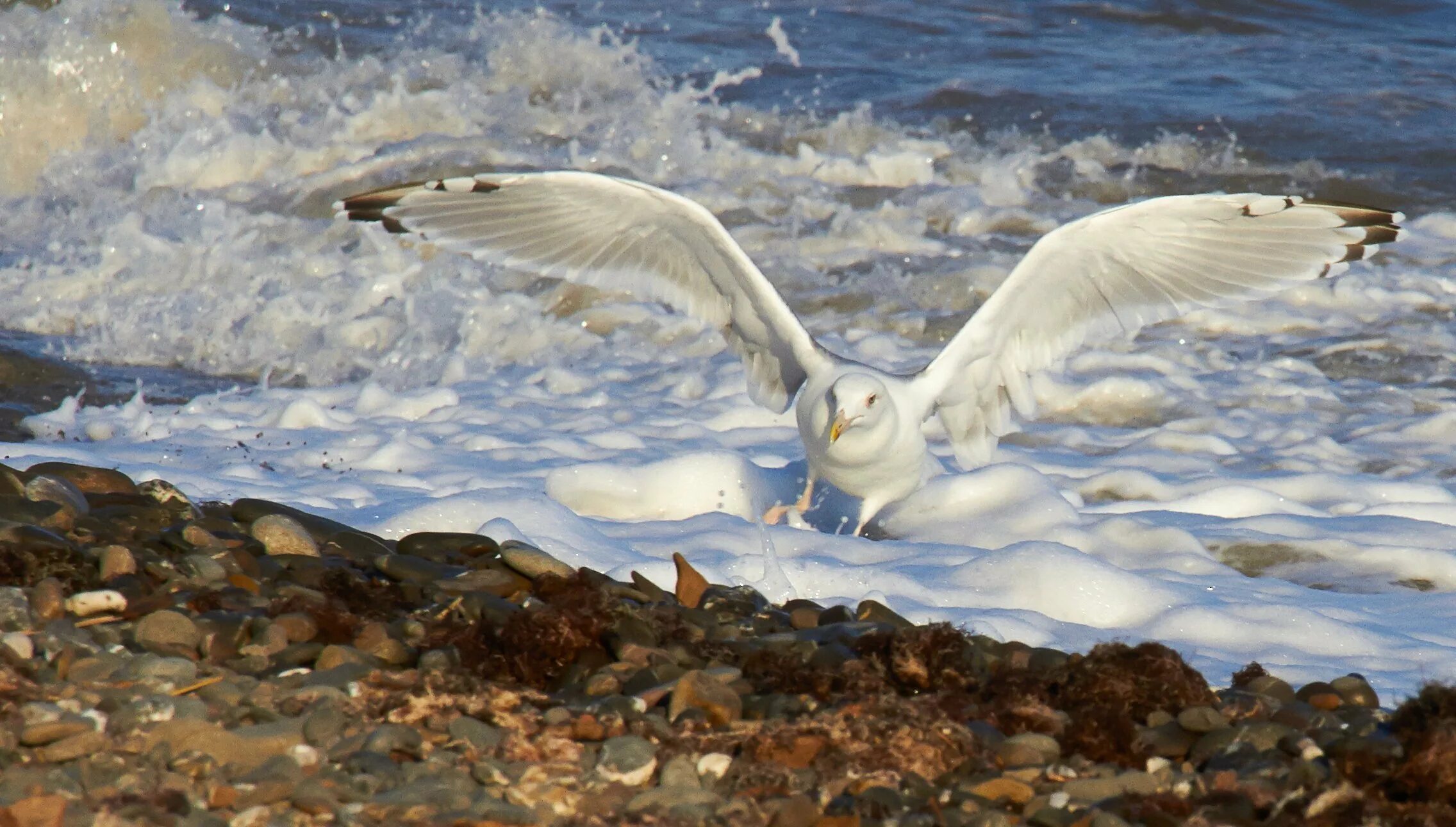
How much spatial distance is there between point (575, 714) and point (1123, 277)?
3.37m

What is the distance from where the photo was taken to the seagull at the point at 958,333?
16.6 feet

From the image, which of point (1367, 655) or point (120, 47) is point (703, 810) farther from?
point (120, 47)

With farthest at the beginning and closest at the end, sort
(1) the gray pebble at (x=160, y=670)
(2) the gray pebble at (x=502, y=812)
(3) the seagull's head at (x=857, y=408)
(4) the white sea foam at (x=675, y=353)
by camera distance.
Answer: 1. (3) the seagull's head at (x=857, y=408)
2. (4) the white sea foam at (x=675, y=353)
3. (1) the gray pebble at (x=160, y=670)
4. (2) the gray pebble at (x=502, y=812)

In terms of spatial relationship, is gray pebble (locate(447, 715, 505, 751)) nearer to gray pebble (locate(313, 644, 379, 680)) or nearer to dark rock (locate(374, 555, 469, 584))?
gray pebble (locate(313, 644, 379, 680))

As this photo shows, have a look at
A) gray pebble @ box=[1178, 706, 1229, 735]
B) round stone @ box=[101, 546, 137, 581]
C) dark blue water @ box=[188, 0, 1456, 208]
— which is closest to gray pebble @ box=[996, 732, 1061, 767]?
gray pebble @ box=[1178, 706, 1229, 735]

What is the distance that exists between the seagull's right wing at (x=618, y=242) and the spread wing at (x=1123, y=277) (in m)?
0.60

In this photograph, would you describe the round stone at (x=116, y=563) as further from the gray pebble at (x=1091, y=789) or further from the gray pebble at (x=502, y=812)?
the gray pebble at (x=1091, y=789)

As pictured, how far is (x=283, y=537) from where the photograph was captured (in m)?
3.50

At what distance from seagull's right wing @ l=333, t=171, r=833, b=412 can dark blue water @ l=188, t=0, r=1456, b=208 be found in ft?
20.2

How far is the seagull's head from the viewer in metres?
4.88

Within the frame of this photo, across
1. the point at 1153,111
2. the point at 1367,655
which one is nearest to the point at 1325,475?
the point at 1367,655

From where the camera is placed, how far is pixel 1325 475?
5629 millimetres

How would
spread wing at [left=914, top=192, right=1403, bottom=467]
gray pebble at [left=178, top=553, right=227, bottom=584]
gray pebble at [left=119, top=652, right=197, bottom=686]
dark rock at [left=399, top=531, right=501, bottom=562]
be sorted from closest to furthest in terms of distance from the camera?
gray pebble at [left=119, top=652, right=197, bottom=686] → gray pebble at [left=178, top=553, right=227, bottom=584] → dark rock at [left=399, top=531, right=501, bottom=562] → spread wing at [left=914, top=192, right=1403, bottom=467]

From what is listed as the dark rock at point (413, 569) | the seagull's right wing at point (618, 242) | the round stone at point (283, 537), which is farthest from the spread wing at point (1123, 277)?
the round stone at point (283, 537)
